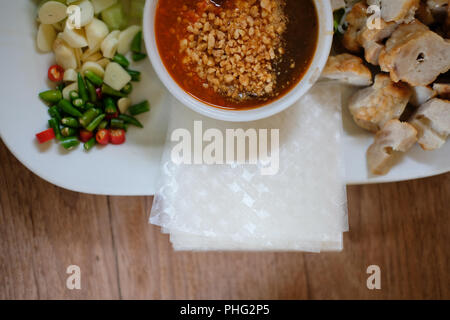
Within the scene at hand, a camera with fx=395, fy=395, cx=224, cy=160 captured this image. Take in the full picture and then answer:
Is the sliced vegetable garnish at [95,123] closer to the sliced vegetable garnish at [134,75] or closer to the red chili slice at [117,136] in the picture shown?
the red chili slice at [117,136]

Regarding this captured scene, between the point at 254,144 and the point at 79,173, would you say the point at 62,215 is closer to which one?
the point at 79,173

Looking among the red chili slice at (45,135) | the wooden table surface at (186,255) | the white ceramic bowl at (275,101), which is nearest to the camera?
the white ceramic bowl at (275,101)

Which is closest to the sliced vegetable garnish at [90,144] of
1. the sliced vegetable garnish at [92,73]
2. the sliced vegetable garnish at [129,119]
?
the sliced vegetable garnish at [92,73]

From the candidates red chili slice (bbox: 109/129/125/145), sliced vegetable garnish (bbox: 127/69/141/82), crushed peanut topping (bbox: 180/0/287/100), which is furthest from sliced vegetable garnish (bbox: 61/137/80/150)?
crushed peanut topping (bbox: 180/0/287/100)

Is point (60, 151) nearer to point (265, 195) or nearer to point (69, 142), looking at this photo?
point (69, 142)

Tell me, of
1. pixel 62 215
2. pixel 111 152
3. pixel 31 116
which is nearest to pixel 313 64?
pixel 111 152

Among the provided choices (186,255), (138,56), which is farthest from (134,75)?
(186,255)
